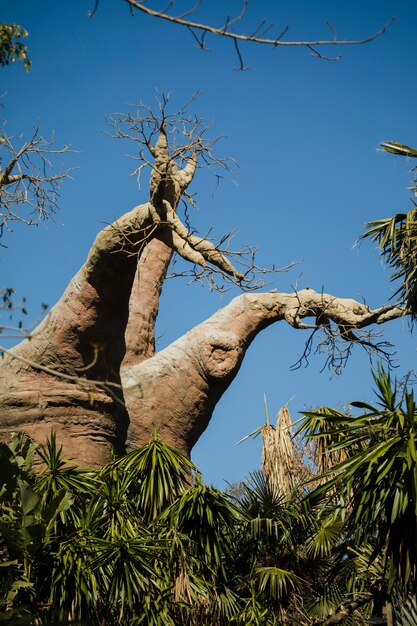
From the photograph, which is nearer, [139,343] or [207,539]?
[207,539]

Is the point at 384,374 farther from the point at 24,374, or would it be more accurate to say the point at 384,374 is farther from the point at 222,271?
the point at 24,374

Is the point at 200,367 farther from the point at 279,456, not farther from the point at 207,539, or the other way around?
the point at 207,539

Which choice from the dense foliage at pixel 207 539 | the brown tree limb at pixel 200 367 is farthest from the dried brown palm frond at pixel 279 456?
the brown tree limb at pixel 200 367

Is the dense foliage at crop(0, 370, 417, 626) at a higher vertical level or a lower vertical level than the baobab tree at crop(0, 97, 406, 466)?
lower

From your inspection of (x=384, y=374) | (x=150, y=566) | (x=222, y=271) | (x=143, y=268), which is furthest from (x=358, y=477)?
(x=143, y=268)

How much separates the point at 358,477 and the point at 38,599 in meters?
2.81

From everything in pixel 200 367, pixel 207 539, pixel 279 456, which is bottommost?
pixel 207 539

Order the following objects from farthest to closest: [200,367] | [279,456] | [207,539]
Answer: [200,367]
[279,456]
[207,539]

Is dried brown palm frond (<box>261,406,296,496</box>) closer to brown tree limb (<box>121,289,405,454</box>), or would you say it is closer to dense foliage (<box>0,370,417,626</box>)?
dense foliage (<box>0,370,417,626</box>)

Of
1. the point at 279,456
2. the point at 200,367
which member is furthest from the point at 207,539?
the point at 200,367

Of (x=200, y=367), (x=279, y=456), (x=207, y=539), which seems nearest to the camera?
(x=207, y=539)

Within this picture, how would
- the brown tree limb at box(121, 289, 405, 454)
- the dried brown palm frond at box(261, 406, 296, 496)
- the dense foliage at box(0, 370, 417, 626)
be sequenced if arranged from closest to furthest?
the dense foliage at box(0, 370, 417, 626) → the dried brown palm frond at box(261, 406, 296, 496) → the brown tree limb at box(121, 289, 405, 454)

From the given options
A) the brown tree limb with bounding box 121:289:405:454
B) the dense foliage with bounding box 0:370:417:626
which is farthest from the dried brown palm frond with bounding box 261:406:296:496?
the brown tree limb with bounding box 121:289:405:454

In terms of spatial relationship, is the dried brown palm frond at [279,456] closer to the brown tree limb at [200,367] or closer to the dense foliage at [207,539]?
the dense foliage at [207,539]
